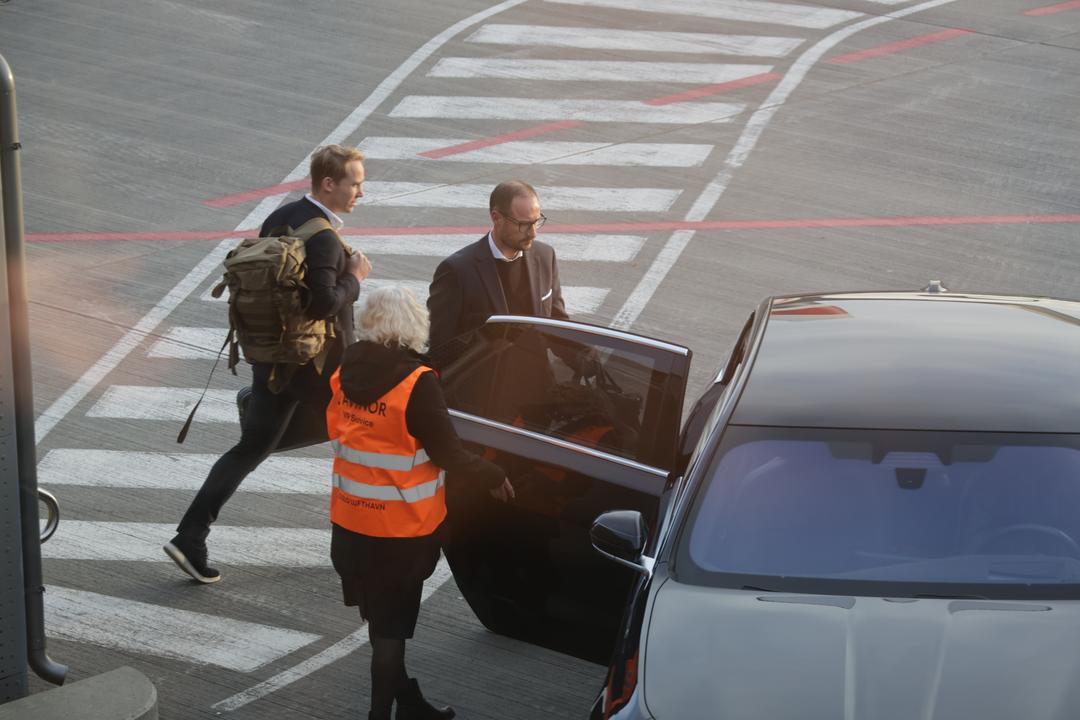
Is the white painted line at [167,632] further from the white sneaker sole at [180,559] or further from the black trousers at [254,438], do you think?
the black trousers at [254,438]

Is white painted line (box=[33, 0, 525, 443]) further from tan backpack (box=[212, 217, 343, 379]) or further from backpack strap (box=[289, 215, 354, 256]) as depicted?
backpack strap (box=[289, 215, 354, 256])

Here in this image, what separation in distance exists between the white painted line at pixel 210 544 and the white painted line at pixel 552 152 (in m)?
7.41

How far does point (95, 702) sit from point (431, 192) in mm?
8797

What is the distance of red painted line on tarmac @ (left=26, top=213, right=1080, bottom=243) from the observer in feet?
42.0

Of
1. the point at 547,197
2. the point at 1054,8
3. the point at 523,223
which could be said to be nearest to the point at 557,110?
the point at 547,197

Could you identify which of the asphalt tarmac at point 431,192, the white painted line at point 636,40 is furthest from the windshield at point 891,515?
the white painted line at point 636,40

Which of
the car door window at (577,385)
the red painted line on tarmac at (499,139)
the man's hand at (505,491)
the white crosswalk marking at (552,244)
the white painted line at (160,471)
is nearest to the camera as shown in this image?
the man's hand at (505,491)

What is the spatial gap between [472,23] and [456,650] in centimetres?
1410

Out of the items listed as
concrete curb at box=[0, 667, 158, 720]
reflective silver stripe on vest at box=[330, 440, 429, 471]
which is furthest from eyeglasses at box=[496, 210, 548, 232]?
concrete curb at box=[0, 667, 158, 720]

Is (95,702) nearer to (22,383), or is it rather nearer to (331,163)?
(22,383)

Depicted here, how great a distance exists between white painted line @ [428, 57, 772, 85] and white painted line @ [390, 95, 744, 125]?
89 cm

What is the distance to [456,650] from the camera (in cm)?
677

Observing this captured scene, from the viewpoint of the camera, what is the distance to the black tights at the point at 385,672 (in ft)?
19.0

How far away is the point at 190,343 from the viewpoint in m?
10.7
